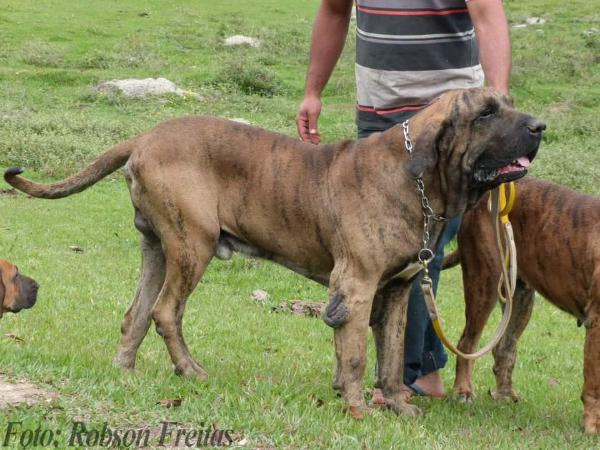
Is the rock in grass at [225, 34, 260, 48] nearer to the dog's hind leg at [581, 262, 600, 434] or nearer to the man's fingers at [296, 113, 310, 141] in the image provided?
the man's fingers at [296, 113, 310, 141]

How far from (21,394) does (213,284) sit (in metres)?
5.41

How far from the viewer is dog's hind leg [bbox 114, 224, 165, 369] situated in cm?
630

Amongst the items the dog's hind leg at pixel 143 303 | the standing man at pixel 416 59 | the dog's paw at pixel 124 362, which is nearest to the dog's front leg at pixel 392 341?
the standing man at pixel 416 59

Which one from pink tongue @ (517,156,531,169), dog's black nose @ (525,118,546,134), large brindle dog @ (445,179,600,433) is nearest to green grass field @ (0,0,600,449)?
large brindle dog @ (445,179,600,433)

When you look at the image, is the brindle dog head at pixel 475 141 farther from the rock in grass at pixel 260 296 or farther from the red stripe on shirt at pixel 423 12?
the rock in grass at pixel 260 296

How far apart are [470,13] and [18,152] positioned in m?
11.5

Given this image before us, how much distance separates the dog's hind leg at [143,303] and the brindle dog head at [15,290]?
74 centimetres

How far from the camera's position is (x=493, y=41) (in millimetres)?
5648

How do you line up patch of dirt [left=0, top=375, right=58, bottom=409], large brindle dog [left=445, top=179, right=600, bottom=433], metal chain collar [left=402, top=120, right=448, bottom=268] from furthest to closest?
1. large brindle dog [left=445, top=179, right=600, bottom=433]
2. metal chain collar [left=402, top=120, right=448, bottom=268]
3. patch of dirt [left=0, top=375, right=58, bottom=409]

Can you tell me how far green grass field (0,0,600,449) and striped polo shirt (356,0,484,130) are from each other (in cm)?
185

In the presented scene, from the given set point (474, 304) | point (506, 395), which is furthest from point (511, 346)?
point (474, 304)

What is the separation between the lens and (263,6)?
38.0 m

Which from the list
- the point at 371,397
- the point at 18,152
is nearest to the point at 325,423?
the point at 371,397

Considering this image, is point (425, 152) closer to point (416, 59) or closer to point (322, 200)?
point (322, 200)
